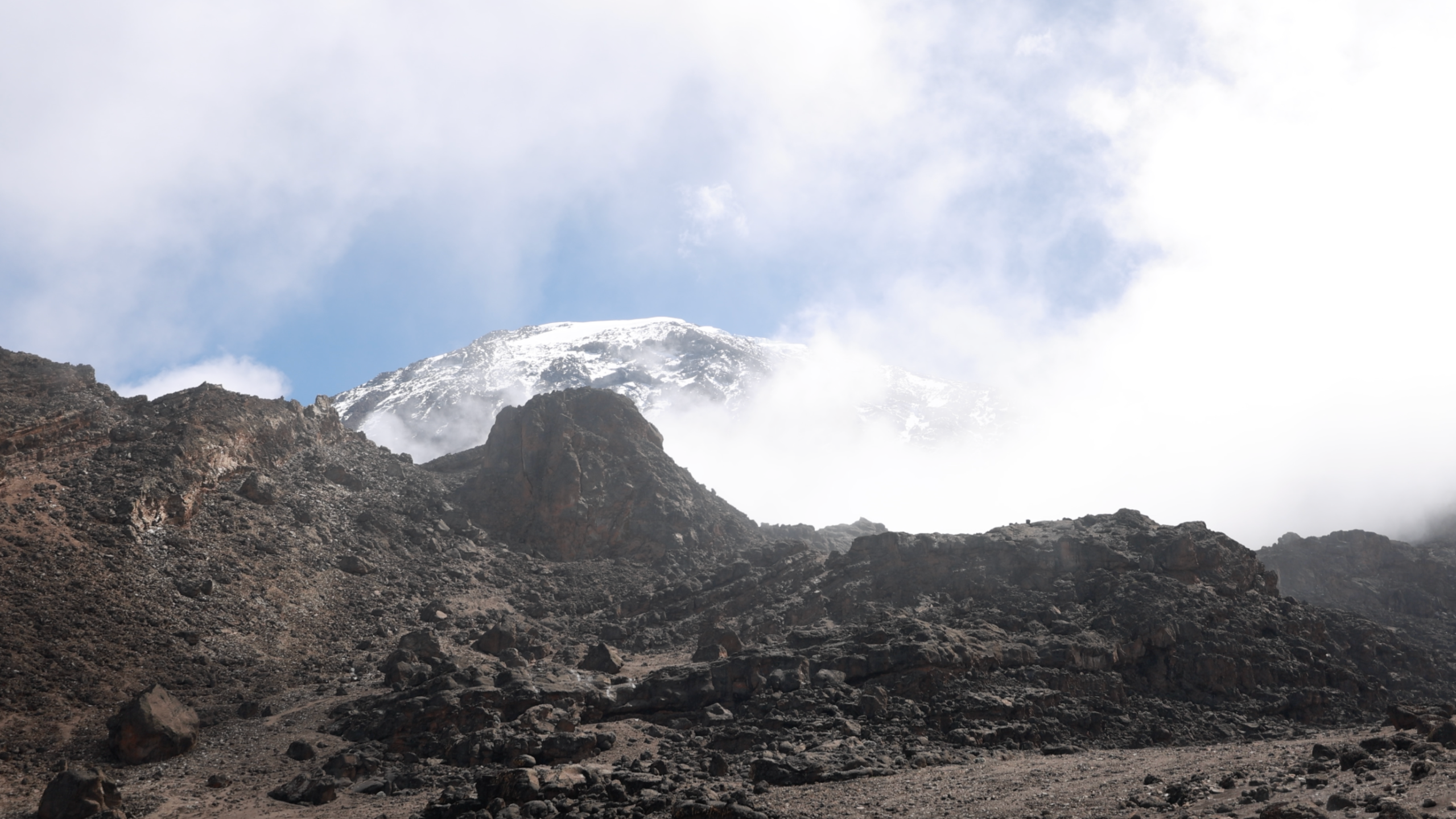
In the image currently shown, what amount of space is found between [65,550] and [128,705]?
57.1ft

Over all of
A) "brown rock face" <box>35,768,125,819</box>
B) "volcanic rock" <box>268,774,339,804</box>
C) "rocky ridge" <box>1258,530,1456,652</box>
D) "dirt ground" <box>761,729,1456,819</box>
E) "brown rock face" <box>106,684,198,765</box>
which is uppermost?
"rocky ridge" <box>1258,530,1456,652</box>

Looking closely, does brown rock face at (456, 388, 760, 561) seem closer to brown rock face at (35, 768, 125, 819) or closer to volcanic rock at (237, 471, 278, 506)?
volcanic rock at (237, 471, 278, 506)

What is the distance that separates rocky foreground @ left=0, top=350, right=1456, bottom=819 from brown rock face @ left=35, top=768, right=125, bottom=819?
4.8 inches

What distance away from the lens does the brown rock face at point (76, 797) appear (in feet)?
121

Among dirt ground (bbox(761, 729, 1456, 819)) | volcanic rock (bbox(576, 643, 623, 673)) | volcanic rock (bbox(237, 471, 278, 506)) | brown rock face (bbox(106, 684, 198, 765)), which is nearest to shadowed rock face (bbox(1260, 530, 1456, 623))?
dirt ground (bbox(761, 729, 1456, 819))

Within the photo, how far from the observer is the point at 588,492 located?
9650cm

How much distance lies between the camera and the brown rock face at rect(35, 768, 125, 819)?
3703 cm

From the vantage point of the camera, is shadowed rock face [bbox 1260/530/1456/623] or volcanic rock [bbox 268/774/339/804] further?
shadowed rock face [bbox 1260/530/1456/623]

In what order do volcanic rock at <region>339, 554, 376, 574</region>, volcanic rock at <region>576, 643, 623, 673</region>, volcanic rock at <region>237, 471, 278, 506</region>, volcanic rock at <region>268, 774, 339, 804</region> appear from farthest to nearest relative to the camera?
volcanic rock at <region>237, 471, 278, 506</region> < volcanic rock at <region>339, 554, 376, 574</region> < volcanic rock at <region>576, 643, 623, 673</region> < volcanic rock at <region>268, 774, 339, 804</region>

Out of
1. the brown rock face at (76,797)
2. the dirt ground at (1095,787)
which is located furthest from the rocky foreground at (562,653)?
the dirt ground at (1095,787)

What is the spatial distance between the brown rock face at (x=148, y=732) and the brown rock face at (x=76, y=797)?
7.83 m

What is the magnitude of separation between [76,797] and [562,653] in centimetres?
3286

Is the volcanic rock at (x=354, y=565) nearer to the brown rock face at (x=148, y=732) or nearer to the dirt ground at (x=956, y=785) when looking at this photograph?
the dirt ground at (x=956, y=785)

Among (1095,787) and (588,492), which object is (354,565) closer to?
(588,492)
